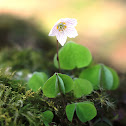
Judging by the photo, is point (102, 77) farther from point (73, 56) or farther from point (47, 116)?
point (47, 116)

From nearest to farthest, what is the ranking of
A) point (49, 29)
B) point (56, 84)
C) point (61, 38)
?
point (56, 84), point (61, 38), point (49, 29)

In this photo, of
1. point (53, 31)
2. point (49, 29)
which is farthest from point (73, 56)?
point (49, 29)

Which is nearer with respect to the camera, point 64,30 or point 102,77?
point 64,30

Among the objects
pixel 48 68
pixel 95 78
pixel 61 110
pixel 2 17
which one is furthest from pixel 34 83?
pixel 2 17

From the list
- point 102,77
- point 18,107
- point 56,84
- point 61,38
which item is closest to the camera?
point 18,107

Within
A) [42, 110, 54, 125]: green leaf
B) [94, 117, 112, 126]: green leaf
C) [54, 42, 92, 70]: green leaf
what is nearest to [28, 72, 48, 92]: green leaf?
[54, 42, 92, 70]: green leaf

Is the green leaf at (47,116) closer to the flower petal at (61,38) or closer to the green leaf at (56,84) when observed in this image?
the green leaf at (56,84)

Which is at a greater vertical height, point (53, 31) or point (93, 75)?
point (53, 31)

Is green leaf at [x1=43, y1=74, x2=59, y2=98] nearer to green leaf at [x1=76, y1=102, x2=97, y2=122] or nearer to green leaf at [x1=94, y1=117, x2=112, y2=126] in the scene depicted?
green leaf at [x1=76, y1=102, x2=97, y2=122]
